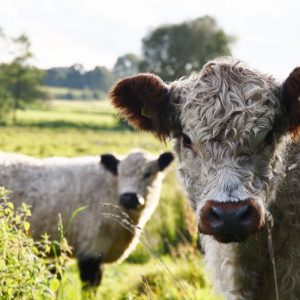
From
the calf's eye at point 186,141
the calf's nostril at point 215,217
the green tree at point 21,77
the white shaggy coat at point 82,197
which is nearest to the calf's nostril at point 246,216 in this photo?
the calf's nostril at point 215,217

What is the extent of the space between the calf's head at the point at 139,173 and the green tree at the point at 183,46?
43.8m

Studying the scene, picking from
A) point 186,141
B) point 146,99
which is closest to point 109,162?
point 146,99

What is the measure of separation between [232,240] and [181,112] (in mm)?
1051

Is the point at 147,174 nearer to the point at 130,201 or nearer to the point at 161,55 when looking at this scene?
the point at 130,201

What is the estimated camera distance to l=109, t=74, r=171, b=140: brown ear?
3885 millimetres

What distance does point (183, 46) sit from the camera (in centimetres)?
5984

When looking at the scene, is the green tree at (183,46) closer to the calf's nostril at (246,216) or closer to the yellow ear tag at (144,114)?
the yellow ear tag at (144,114)

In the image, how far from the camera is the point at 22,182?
755cm

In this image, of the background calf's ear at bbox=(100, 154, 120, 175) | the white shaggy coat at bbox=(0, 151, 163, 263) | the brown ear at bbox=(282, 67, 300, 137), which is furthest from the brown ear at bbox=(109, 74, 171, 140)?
the background calf's ear at bbox=(100, 154, 120, 175)

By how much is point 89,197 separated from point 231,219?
494 centimetres

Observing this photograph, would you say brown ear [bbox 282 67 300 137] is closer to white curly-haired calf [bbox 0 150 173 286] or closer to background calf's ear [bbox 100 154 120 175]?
white curly-haired calf [bbox 0 150 173 286]

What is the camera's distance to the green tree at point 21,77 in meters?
62.2

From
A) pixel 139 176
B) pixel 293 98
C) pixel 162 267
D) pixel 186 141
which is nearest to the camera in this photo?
pixel 293 98

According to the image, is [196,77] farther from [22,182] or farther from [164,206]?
[164,206]
